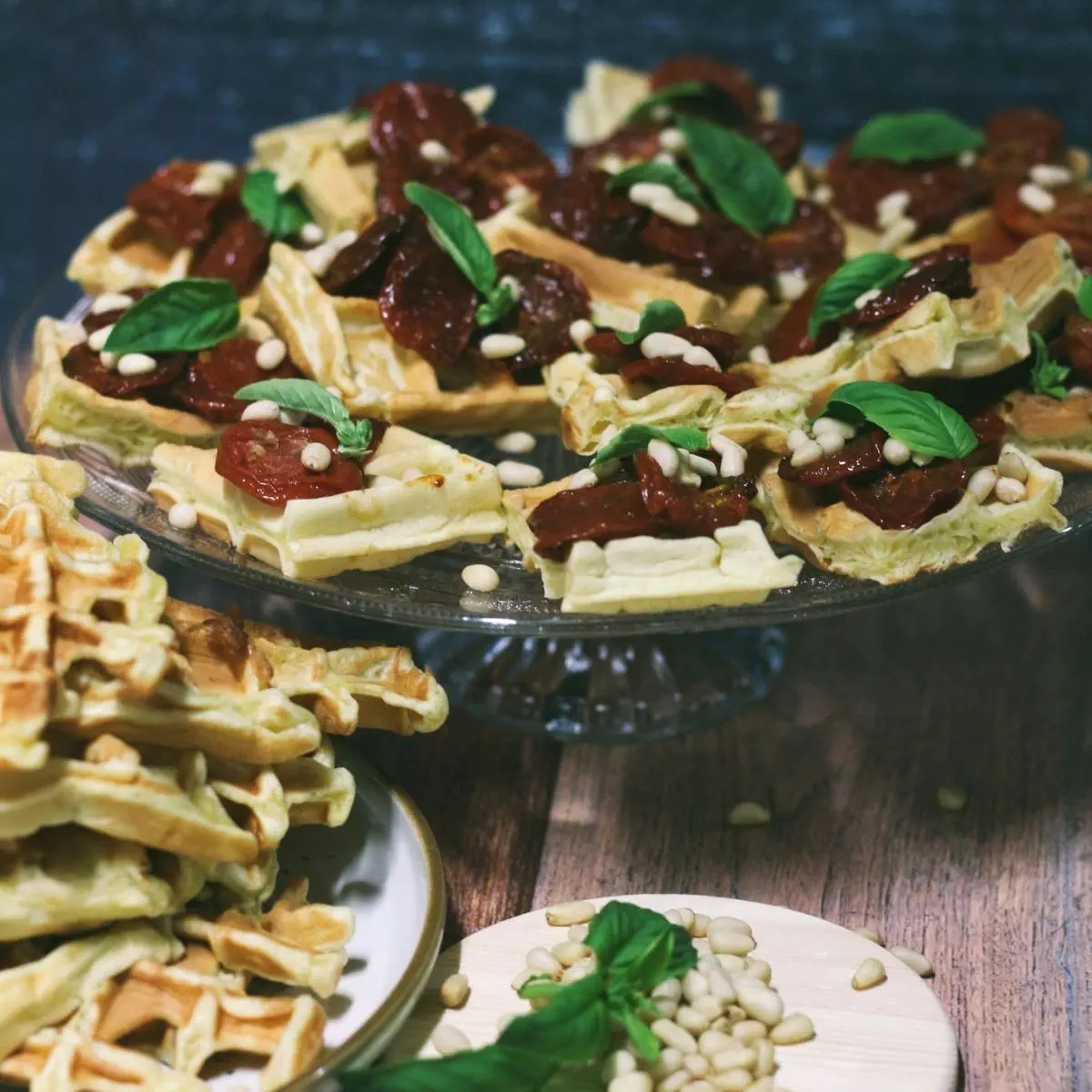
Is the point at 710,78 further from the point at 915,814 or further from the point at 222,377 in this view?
the point at 915,814

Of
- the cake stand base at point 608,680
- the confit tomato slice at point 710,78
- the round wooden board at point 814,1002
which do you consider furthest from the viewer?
the confit tomato slice at point 710,78

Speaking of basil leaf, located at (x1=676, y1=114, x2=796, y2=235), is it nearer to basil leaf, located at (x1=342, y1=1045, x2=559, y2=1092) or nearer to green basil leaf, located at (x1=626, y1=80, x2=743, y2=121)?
green basil leaf, located at (x1=626, y1=80, x2=743, y2=121)

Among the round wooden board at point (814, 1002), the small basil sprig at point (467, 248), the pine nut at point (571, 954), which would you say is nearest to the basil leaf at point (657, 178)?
the small basil sprig at point (467, 248)

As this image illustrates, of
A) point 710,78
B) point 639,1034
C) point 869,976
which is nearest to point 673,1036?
point 639,1034

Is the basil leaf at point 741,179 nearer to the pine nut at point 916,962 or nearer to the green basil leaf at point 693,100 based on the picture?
the green basil leaf at point 693,100

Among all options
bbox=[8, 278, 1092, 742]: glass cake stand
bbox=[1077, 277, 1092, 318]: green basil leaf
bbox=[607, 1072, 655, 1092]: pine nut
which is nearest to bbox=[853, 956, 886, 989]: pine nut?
bbox=[607, 1072, 655, 1092]: pine nut
